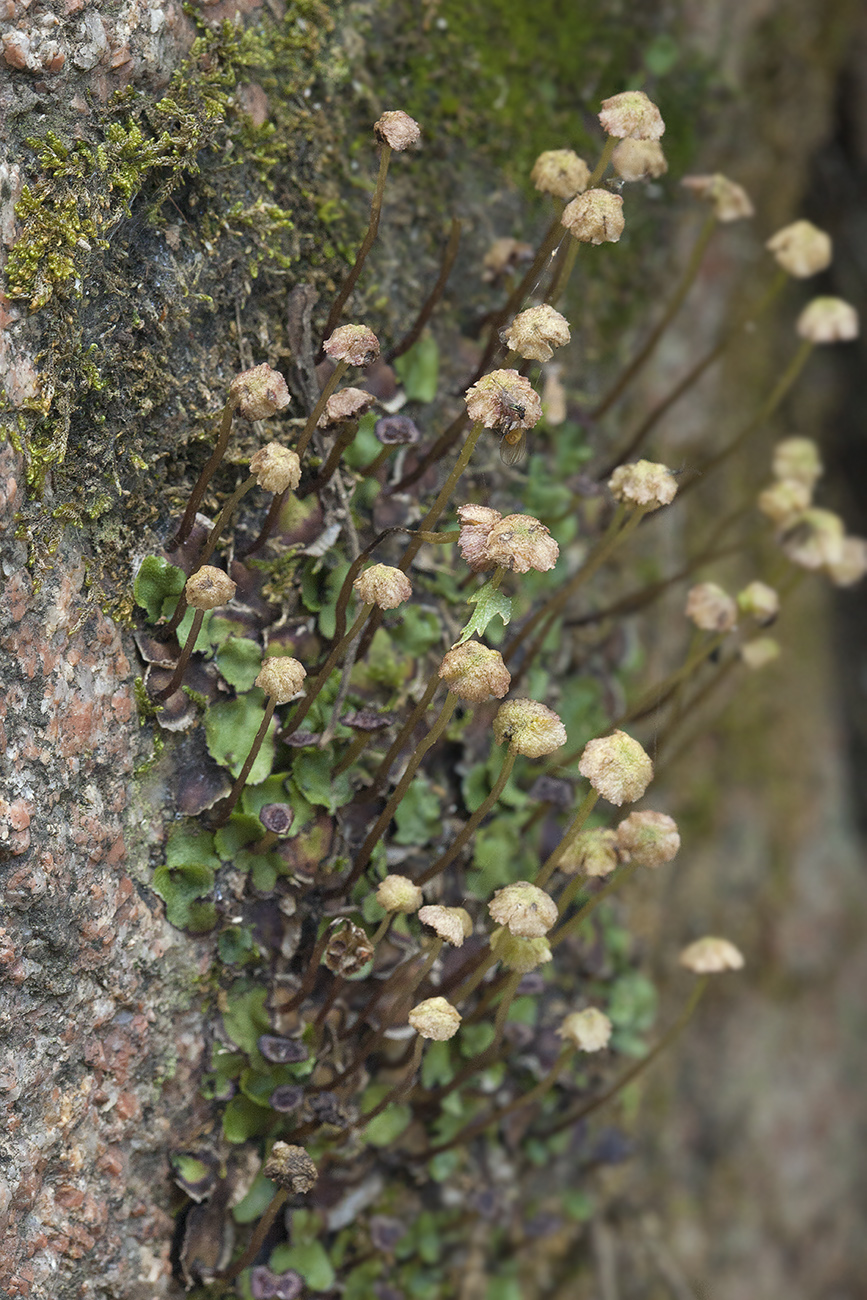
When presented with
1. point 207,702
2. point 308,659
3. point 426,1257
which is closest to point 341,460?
point 308,659

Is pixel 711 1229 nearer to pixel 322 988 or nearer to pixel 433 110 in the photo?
pixel 322 988

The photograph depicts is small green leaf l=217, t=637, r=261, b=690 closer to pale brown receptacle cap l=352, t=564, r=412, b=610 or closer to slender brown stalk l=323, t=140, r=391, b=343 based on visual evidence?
pale brown receptacle cap l=352, t=564, r=412, b=610

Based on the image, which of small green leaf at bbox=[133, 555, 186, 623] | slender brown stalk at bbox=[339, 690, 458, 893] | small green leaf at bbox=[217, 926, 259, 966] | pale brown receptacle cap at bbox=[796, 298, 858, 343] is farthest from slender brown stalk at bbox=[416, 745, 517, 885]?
pale brown receptacle cap at bbox=[796, 298, 858, 343]

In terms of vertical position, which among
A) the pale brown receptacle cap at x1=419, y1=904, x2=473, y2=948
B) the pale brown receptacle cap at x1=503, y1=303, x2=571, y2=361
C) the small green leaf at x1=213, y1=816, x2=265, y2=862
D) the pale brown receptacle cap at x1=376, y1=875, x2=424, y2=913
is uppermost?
the pale brown receptacle cap at x1=503, y1=303, x2=571, y2=361

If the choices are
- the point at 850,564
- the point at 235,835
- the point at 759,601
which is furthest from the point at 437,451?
the point at 850,564

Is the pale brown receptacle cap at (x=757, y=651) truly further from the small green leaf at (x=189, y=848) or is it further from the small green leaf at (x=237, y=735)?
the small green leaf at (x=189, y=848)
